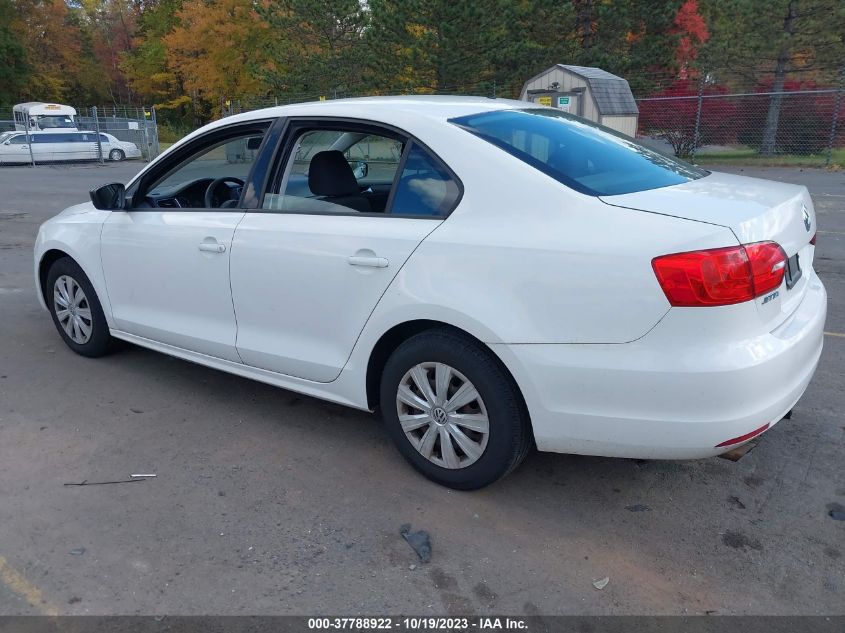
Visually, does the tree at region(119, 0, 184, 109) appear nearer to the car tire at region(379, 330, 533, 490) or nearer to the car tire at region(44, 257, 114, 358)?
the car tire at region(44, 257, 114, 358)

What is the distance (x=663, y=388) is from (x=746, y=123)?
75.2 feet

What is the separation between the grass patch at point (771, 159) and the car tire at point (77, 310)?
1964cm

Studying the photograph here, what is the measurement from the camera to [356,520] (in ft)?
9.97

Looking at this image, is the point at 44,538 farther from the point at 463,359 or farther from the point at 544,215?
the point at 544,215

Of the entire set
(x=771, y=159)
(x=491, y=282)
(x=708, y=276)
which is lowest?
(x=771, y=159)

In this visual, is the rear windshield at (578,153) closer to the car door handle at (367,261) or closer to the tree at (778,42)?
the car door handle at (367,261)

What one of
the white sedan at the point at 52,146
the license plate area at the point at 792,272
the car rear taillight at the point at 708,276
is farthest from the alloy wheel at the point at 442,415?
the white sedan at the point at 52,146

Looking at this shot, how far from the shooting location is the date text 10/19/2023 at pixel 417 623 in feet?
7.93

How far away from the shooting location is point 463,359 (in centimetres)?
295

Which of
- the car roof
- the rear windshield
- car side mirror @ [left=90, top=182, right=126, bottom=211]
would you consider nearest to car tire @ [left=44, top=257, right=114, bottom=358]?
car side mirror @ [left=90, top=182, right=126, bottom=211]

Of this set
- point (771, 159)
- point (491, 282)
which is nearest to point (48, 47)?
point (771, 159)

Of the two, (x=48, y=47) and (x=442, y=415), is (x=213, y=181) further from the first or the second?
(x=48, y=47)

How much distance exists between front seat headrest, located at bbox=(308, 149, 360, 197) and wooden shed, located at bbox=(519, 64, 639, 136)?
13.9 m

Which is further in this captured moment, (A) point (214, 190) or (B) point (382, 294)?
(A) point (214, 190)
